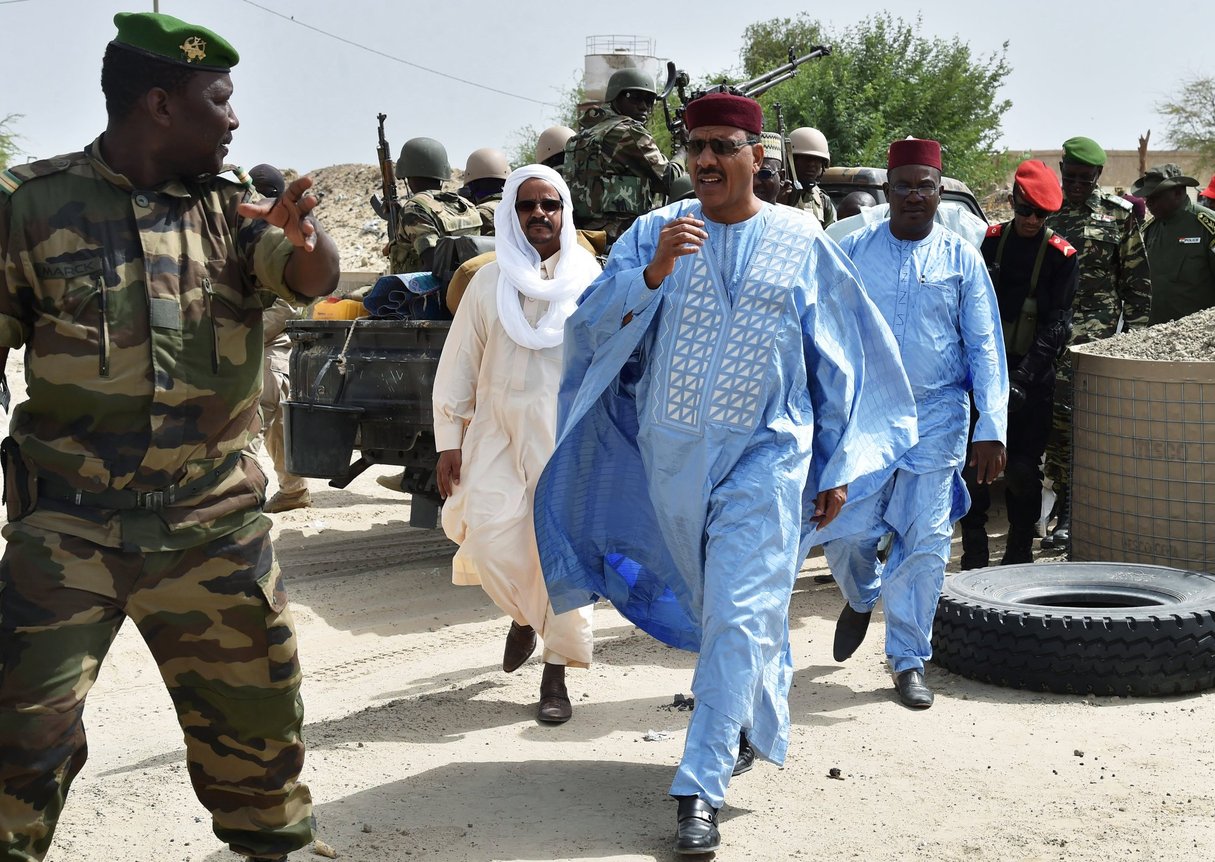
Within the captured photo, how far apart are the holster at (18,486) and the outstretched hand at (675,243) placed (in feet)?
5.77

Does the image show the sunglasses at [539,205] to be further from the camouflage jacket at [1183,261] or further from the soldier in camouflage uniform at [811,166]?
the camouflage jacket at [1183,261]

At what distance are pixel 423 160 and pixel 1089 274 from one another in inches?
154

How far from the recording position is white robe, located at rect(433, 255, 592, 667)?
534cm

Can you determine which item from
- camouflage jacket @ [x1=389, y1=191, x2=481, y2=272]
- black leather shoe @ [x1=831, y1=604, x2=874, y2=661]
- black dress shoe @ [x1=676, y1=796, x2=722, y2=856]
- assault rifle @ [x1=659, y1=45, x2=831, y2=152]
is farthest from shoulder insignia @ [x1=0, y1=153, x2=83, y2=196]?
assault rifle @ [x1=659, y1=45, x2=831, y2=152]

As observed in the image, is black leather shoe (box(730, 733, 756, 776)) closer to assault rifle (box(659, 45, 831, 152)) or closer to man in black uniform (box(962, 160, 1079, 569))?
man in black uniform (box(962, 160, 1079, 569))

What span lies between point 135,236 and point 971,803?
9.20 feet

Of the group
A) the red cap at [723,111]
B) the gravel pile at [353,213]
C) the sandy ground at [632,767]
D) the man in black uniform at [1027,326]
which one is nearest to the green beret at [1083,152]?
the man in black uniform at [1027,326]

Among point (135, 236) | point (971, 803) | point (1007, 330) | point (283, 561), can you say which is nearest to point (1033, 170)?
point (1007, 330)

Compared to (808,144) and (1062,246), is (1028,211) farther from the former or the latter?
(808,144)

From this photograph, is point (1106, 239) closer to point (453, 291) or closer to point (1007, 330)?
point (1007, 330)

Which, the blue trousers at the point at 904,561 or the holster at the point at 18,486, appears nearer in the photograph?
the holster at the point at 18,486

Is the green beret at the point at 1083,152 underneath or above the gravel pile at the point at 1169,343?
above

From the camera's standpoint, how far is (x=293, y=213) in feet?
10.6

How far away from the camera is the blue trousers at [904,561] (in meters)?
5.57
